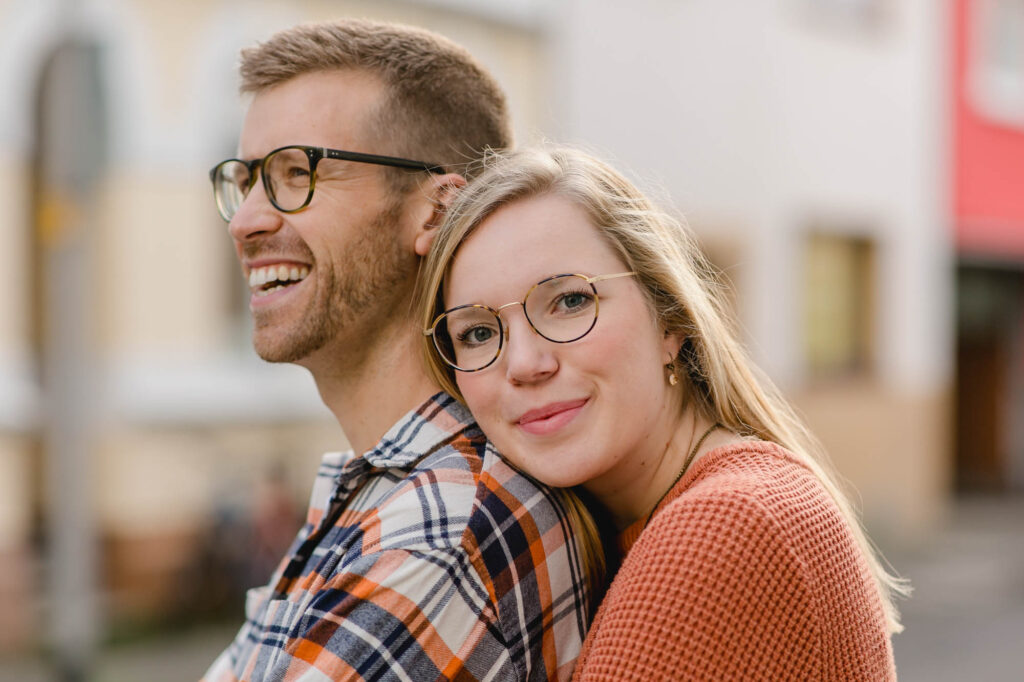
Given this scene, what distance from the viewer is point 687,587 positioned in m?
1.51

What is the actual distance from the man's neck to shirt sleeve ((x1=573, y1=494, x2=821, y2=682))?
64 centimetres

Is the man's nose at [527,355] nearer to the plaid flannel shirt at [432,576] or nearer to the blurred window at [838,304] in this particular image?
the plaid flannel shirt at [432,576]

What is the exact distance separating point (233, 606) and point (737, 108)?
6432mm

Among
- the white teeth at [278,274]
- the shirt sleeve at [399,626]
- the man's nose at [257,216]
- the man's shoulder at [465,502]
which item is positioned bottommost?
the shirt sleeve at [399,626]

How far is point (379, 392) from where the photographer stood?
2082mm

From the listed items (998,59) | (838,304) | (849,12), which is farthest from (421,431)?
(998,59)

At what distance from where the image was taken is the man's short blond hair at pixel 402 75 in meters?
2.07

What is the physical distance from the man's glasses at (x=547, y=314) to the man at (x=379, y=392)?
0.15 m

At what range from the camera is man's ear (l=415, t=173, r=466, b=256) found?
202 cm

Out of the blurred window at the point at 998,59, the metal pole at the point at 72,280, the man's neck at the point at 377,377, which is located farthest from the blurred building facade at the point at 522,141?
the man's neck at the point at 377,377

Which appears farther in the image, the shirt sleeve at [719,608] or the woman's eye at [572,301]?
the woman's eye at [572,301]

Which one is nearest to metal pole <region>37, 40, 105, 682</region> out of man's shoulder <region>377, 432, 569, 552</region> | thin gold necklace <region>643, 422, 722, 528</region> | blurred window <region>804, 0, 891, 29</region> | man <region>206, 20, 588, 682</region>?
man <region>206, 20, 588, 682</region>

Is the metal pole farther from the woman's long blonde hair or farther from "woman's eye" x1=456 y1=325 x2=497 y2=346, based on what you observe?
"woman's eye" x1=456 y1=325 x2=497 y2=346

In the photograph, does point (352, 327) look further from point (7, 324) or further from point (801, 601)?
point (7, 324)
